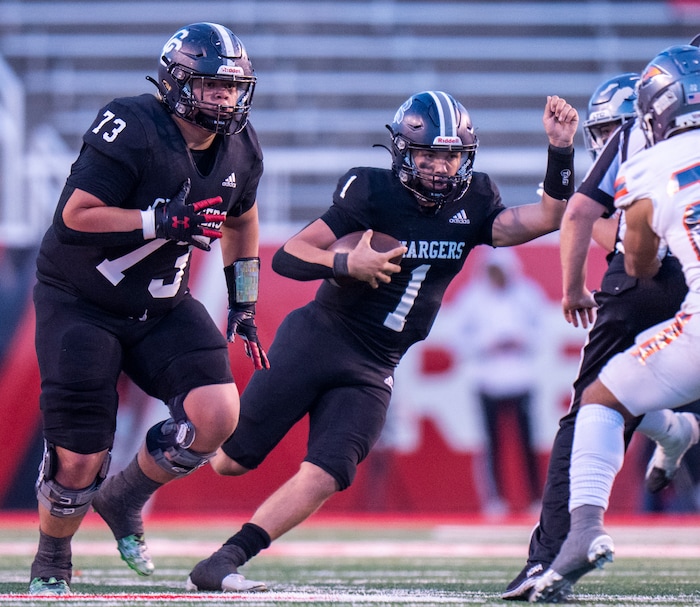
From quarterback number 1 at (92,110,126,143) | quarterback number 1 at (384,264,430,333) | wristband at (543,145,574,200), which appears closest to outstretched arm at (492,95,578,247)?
wristband at (543,145,574,200)

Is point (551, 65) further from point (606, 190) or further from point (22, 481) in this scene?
point (606, 190)

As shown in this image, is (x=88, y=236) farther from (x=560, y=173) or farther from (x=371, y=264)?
(x=560, y=173)

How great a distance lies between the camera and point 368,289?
4.07 meters

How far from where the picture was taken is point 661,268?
141 inches

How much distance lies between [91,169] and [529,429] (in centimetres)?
481

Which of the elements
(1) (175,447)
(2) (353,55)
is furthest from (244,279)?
(2) (353,55)

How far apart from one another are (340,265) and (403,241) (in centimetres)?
31

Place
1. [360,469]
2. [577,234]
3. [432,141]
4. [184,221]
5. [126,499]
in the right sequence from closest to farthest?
[577,234] < [184,221] < [432,141] < [126,499] < [360,469]

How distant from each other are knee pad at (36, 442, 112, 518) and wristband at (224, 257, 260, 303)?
88 cm

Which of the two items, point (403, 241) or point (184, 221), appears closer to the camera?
point (184, 221)

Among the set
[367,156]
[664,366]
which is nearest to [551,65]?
[367,156]

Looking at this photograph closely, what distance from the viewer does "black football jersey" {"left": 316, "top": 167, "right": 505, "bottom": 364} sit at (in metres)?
4.03

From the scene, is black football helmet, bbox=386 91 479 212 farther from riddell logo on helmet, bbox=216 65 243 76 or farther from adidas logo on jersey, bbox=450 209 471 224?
riddell logo on helmet, bbox=216 65 243 76

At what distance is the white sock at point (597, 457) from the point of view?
302 cm
